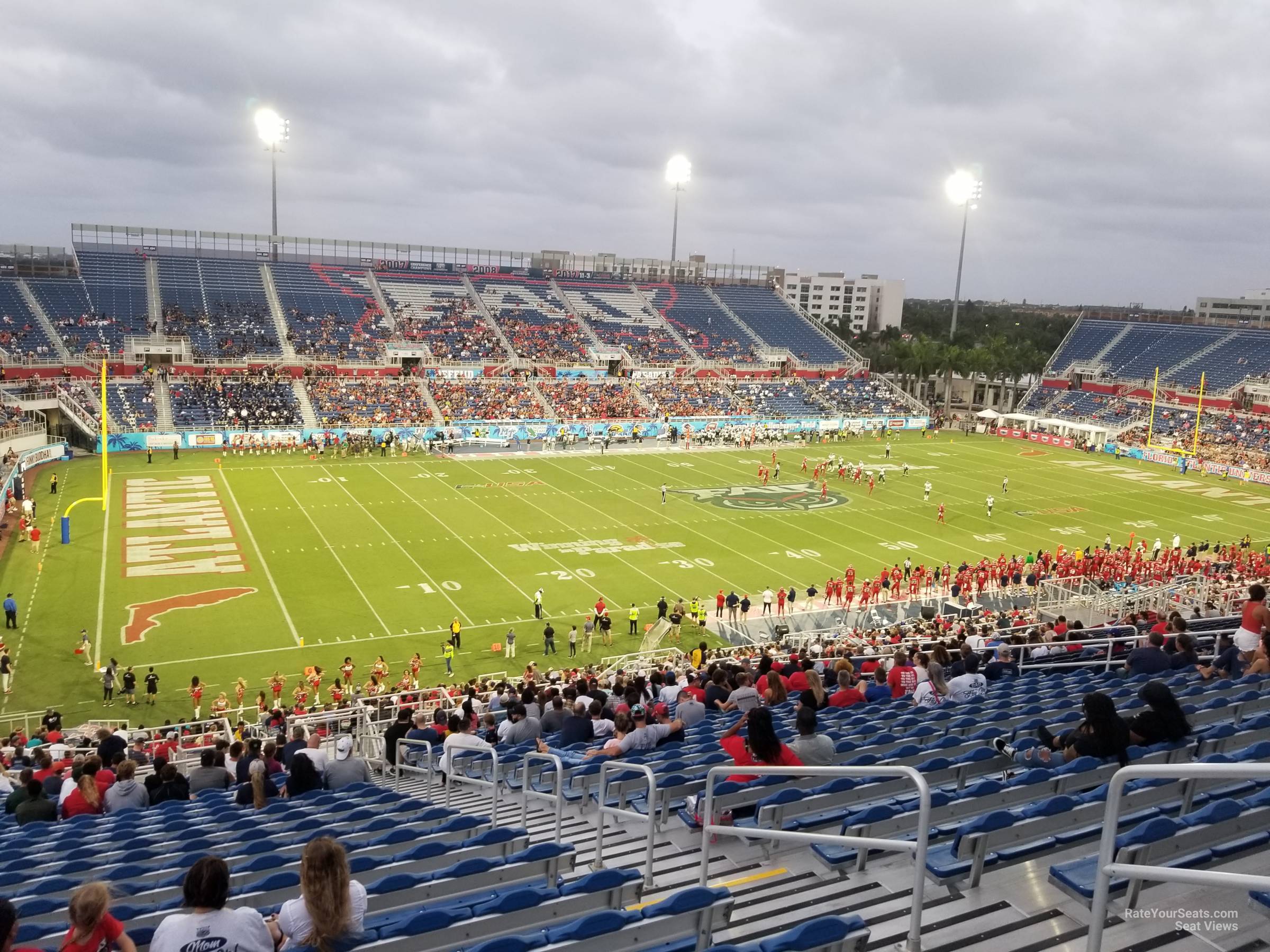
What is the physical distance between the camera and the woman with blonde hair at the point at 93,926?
444cm

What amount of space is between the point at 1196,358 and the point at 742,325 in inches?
1449

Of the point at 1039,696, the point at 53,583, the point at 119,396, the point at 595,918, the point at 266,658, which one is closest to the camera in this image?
the point at 595,918

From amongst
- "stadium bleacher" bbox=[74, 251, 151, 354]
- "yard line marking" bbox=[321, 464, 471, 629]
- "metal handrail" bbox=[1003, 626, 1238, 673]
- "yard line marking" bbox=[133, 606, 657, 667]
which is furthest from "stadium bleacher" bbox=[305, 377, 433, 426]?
"metal handrail" bbox=[1003, 626, 1238, 673]

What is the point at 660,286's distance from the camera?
302 ft

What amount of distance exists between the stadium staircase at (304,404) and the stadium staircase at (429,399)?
6606mm

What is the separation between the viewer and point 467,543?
3603cm

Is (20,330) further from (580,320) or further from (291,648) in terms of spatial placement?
(291,648)

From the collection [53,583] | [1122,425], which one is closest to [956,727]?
[53,583]

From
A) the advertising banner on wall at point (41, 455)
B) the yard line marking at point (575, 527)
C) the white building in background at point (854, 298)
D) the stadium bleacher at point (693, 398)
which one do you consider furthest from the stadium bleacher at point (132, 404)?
the white building in background at point (854, 298)

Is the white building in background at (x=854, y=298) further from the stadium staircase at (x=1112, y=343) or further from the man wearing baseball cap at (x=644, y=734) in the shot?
the man wearing baseball cap at (x=644, y=734)

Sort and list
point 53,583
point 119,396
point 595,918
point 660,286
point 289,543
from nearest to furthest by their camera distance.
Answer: point 595,918, point 53,583, point 289,543, point 119,396, point 660,286

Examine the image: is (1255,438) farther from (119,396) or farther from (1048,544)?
(119,396)

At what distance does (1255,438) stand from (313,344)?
207 ft

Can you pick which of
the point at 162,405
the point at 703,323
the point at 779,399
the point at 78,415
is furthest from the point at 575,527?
the point at 703,323
